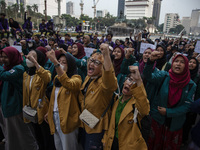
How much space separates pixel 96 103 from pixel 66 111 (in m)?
0.47

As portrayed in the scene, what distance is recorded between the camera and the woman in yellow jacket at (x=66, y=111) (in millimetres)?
2057

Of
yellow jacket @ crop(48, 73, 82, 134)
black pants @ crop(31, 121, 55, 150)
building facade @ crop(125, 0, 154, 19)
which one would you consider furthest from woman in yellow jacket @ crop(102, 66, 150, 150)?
building facade @ crop(125, 0, 154, 19)

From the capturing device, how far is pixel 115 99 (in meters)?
2.04

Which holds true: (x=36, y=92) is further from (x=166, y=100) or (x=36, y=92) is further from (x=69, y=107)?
(x=166, y=100)

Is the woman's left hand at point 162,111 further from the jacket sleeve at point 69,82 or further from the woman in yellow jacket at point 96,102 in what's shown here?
the jacket sleeve at point 69,82

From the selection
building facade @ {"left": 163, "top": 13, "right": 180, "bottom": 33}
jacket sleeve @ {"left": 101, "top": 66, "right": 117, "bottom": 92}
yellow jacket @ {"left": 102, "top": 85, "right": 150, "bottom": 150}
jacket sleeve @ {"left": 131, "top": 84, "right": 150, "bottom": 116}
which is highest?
building facade @ {"left": 163, "top": 13, "right": 180, "bottom": 33}

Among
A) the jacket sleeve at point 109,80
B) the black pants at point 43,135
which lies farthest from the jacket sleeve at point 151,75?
the black pants at point 43,135

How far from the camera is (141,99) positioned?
156 cm

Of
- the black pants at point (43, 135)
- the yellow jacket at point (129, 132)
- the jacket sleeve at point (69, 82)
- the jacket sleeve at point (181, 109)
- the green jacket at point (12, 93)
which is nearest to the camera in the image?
the yellow jacket at point (129, 132)

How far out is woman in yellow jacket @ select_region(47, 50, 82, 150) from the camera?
6.75 feet

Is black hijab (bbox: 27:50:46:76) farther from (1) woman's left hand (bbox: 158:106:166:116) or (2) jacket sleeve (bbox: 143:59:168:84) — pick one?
(1) woman's left hand (bbox: 158:106:166:116)

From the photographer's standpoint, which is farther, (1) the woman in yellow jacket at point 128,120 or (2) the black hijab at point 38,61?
(2) the black hijab at point 38,61

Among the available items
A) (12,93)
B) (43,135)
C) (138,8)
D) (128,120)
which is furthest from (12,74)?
(138,8)

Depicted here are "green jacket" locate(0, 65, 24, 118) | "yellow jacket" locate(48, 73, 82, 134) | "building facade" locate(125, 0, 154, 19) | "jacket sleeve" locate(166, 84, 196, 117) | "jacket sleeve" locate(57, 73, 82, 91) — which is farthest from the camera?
"building facade" locate(125, 0, 154, 19)
